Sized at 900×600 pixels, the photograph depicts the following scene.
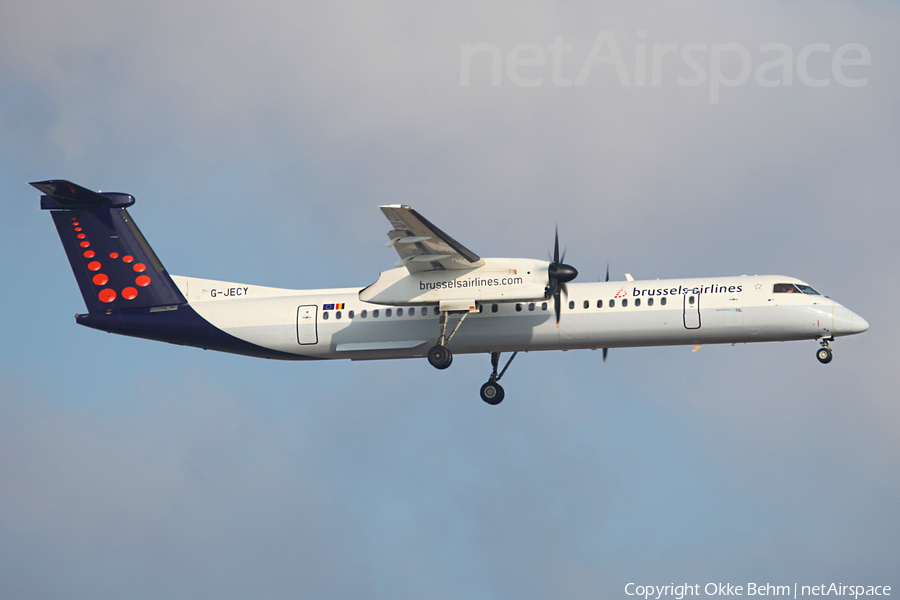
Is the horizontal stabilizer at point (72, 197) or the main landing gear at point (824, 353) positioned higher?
the horizontal stabilizer at point (72, 197)

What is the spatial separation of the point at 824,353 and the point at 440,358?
9.88 m

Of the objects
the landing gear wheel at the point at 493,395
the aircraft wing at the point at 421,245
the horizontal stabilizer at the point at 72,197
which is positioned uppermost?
the horizontal stabilizer at the point at 72,197

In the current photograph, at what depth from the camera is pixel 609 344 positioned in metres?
26.3

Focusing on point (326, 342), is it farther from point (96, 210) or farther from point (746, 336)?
point (746, 336)

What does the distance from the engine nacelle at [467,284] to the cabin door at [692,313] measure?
3.77 metres

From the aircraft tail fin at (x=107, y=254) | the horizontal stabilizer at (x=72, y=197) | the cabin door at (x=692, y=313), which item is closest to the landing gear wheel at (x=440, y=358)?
the cabin door at (x=692, y=313)

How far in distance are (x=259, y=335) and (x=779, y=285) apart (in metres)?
14.3

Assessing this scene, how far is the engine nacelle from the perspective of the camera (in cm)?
2544

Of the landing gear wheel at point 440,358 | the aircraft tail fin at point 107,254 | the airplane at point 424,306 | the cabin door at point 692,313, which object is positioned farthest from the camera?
the aircraft tail fin at point 107,254

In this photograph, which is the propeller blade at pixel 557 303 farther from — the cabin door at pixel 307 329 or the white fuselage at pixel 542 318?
the cabin door at pixel 307 329

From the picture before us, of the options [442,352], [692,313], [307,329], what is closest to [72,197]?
[307,329]

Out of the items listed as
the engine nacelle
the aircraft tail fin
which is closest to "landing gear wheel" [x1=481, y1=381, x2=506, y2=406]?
the engine nacelle

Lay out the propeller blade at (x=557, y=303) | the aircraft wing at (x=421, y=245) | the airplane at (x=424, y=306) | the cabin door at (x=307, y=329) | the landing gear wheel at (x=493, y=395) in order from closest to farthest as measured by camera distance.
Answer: the aircraft wing at (x=421, y=245) → the airplane at (x=424, y=306) → the propeller blade at (x=557, y=303) → the cabin door at (x=307, y=329) → the landing gear wheel at (x=493, y=395)

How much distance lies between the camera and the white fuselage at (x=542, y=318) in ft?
82.8
